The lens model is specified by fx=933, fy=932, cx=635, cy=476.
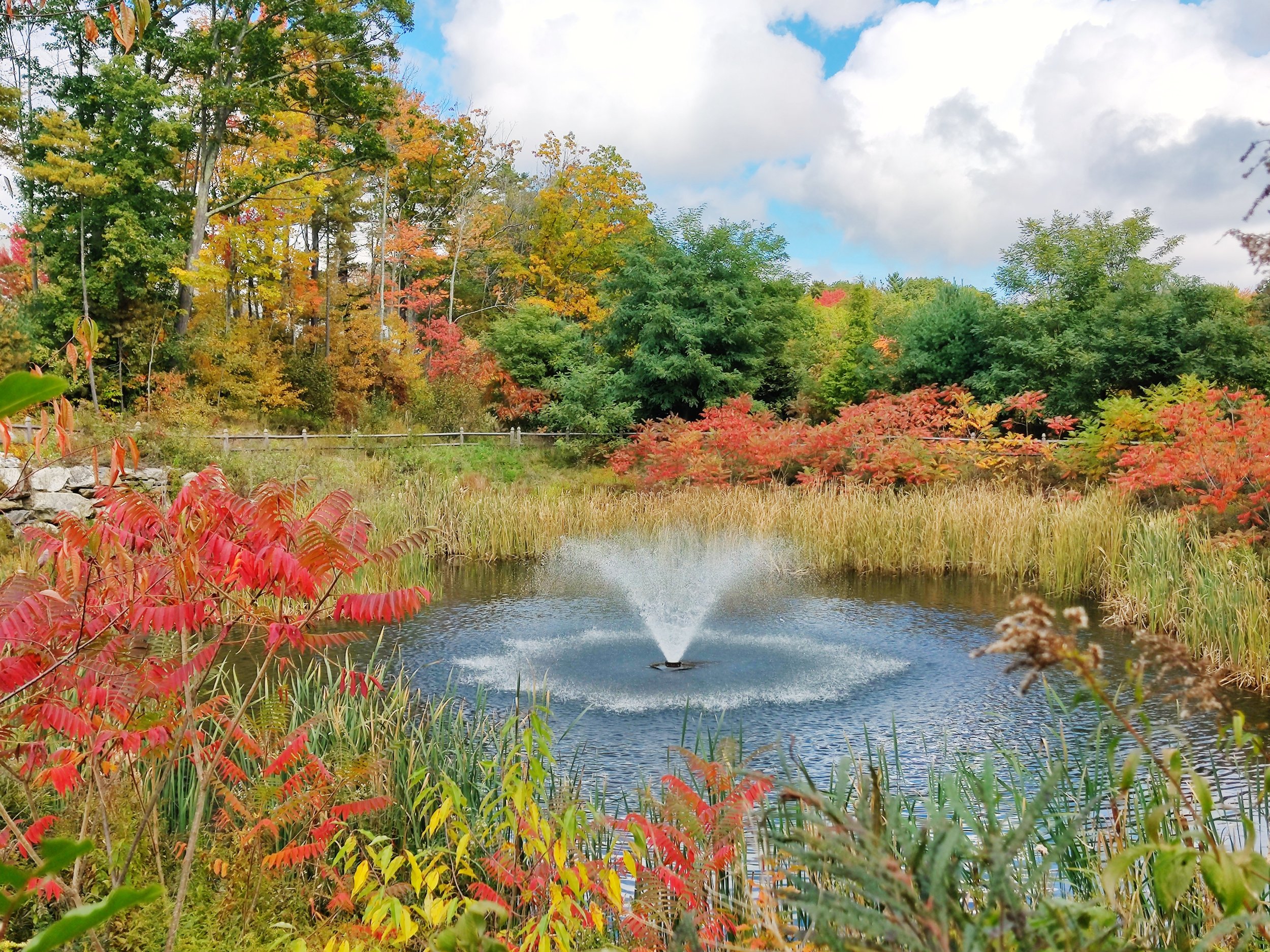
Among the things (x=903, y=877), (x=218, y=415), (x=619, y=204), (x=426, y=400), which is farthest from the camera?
(x=619, y=204)

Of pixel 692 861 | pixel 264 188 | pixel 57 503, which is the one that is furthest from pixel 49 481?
pixel 692 861

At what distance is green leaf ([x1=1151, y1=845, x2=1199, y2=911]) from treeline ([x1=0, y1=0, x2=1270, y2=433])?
672 inches

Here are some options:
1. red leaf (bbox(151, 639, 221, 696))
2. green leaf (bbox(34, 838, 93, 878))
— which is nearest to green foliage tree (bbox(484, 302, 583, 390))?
red leaf (bbox(151, 639, 221, 696))

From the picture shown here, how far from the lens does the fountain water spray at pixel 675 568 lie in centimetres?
927

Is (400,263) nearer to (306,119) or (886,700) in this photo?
(306,119)

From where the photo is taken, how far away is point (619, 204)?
28.6 metres

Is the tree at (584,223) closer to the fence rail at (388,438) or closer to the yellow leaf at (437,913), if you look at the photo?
the fence rail at (388,438)

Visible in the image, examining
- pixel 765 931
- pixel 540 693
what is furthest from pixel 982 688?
pixel 765 931

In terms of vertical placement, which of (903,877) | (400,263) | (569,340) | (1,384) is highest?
(400,263)

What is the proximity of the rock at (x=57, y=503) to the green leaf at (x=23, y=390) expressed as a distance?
12913 mm

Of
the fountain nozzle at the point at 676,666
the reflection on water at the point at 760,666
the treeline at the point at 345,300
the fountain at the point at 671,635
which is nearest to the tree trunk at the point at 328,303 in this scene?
the treeline at the point at 345,300

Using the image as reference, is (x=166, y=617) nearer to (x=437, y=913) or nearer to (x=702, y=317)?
(x=437, y=913)

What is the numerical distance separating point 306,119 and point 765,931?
24591mm

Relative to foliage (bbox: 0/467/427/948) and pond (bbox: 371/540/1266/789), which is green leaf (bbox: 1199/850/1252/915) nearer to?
foliage (bbox: 0/467/427/948)
